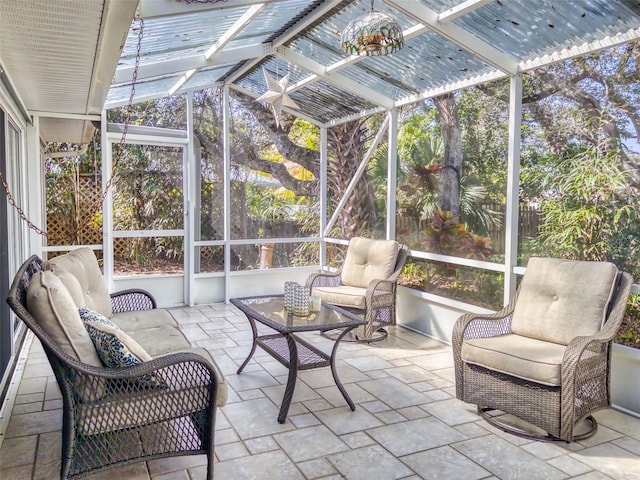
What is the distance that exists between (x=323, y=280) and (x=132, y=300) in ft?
6.94

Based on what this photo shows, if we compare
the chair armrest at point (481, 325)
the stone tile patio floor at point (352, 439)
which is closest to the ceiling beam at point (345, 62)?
the chair armrest at point (481, 325)

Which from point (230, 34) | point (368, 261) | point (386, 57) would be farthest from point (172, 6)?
point (368, 261)

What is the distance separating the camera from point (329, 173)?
23.5 ft

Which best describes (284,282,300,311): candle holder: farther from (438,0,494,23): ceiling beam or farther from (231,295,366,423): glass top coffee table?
(438,0,494,23): ceiling beam

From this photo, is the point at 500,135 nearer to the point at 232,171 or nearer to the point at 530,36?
the point at 530,36

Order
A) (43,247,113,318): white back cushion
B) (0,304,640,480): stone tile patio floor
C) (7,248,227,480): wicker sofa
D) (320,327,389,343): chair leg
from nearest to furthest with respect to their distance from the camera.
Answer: (7,248,227,480): wicker sofa < (0,304,640,480): stone tile patio floor < (43,247,113,318): white back cushion < (320,327,389,343): chair leg

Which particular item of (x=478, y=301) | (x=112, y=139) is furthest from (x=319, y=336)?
(x=112, y=139)

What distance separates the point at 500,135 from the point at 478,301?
151 centimetres

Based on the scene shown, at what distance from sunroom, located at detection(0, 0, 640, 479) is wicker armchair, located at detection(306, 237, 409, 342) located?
0.82ft

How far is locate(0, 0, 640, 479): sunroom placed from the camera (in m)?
2.87

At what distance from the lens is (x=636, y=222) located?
3.29 meters

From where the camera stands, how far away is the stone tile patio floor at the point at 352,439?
252 cm

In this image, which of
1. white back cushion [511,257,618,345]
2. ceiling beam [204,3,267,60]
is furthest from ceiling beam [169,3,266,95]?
white back cushion [511,257,618,345]

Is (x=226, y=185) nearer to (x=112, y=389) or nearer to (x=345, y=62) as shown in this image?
(x=345, y=62)
